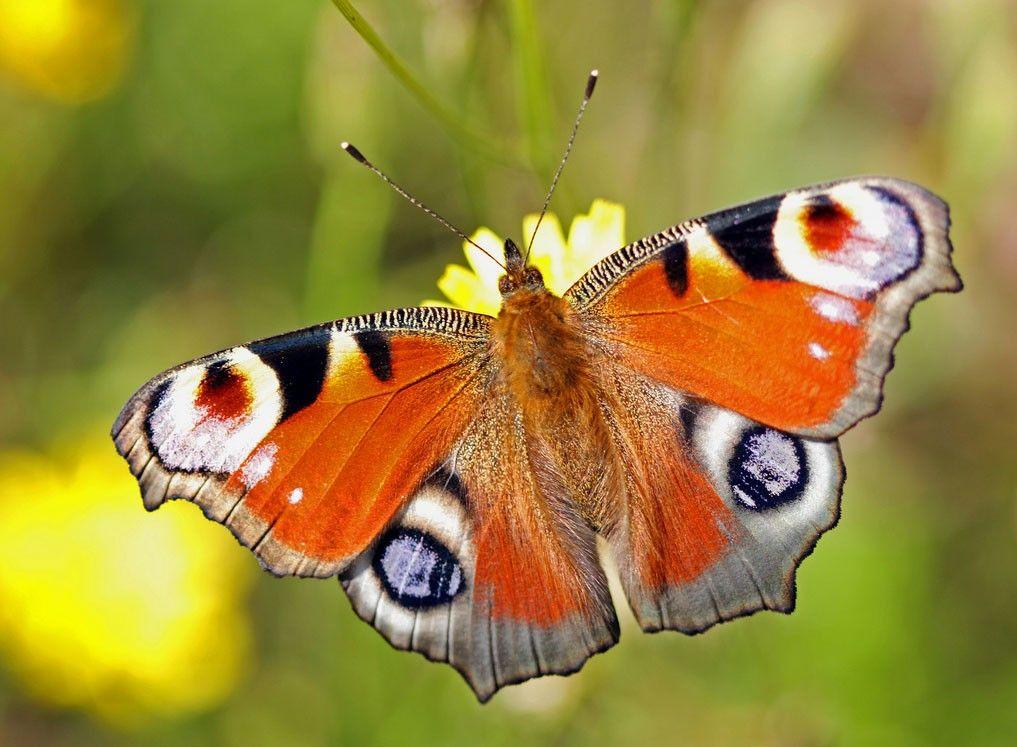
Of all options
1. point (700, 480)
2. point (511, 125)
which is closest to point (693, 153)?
point (511, 125)

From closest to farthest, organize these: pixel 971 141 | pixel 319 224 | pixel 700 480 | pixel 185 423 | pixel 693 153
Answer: pixel 185 423 < pixel 700 480 < pixel 971 141 < pixel 319 224 < pixel 693 153

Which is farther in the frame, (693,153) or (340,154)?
(693,153)

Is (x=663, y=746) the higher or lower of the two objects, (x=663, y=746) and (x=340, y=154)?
the lower

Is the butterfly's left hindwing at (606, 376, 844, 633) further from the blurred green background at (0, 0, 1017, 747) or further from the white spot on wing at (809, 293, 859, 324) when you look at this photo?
the blurred green background at (0, 0, 1017, 747)

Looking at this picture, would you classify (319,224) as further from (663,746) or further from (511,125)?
(663,746)

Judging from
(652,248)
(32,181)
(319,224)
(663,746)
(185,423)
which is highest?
(32,181)

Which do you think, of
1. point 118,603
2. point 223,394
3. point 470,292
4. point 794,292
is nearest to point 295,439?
point 223,394

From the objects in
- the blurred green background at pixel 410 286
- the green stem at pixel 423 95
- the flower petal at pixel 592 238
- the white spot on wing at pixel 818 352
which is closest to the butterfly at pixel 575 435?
the white spot on wing at pixel 818 352
